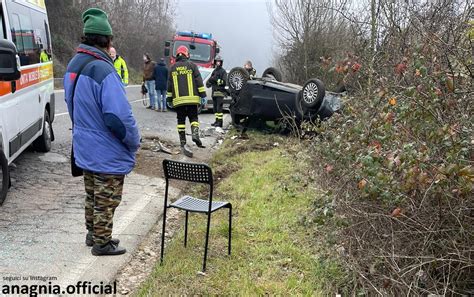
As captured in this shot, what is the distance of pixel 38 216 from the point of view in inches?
196

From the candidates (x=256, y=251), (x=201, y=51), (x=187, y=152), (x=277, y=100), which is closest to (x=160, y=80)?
(x=277, y=100)

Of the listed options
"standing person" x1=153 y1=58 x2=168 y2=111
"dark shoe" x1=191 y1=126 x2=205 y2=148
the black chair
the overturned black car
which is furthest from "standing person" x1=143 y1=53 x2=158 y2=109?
the black chair

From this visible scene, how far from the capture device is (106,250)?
405cm

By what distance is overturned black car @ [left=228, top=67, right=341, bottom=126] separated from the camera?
30.2 feet

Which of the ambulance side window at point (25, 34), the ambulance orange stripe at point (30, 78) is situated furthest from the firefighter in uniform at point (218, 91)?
the ambulance side window at point (25, 34)

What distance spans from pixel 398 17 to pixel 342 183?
224 centimetres

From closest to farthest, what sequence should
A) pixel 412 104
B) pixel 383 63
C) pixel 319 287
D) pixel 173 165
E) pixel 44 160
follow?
pixel 412 104, pixel 319 287, pixel 173 165, pixel 383 63, pixel 44 160

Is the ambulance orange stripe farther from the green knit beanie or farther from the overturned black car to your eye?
the overturned black car

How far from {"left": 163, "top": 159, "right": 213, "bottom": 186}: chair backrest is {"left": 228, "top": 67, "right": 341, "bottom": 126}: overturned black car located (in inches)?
217

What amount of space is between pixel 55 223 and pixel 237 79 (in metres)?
6.70

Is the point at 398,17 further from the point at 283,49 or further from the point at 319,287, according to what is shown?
the point at 283,49

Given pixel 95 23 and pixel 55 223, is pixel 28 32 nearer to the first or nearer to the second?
pixel 55 223

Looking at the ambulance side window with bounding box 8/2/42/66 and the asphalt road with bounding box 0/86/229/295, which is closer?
the asphalt road with bounding box 0/86/229/295

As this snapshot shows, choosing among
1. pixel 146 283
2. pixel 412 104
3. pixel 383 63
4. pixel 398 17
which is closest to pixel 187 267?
pixel 146 283
